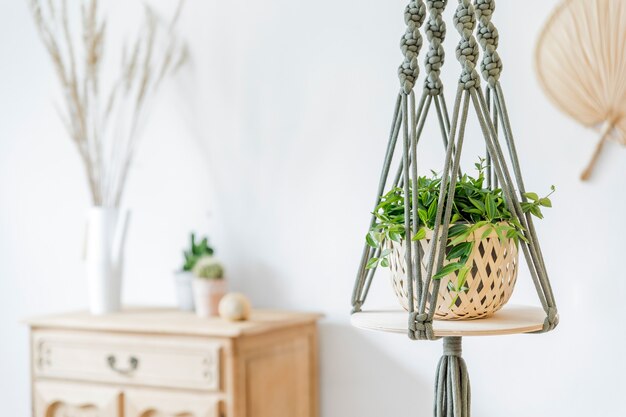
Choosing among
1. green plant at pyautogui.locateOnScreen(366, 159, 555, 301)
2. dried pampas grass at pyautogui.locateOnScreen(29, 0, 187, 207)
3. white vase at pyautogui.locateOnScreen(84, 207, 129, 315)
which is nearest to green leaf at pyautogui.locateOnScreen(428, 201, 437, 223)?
green plant at pyautogui.locateOnScreen(366, 159, 555, 301)

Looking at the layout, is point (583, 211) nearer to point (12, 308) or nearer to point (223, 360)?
point (223, 360)

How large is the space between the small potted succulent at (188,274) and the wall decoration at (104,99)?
210 millimetres

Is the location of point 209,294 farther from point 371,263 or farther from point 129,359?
point 371,263

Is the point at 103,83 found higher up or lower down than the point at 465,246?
higher up

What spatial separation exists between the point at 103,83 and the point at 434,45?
6.39 ft

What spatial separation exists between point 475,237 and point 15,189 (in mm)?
2333

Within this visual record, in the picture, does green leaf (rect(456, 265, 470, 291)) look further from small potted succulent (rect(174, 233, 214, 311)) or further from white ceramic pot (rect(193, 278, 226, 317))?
small potted succulent (rect(174, 233, 214, 311))

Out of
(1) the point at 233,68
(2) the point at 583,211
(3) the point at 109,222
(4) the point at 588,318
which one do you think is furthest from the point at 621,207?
(3) the point at 109,222

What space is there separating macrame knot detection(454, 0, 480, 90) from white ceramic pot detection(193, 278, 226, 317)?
1404 millimetres

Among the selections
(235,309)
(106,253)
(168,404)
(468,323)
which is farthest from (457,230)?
(106,253)

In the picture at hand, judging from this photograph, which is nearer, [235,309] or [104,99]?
[235,309]

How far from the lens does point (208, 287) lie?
241 centimetres

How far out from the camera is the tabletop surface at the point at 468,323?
1.10 metres

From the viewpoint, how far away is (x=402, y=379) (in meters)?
2.42
